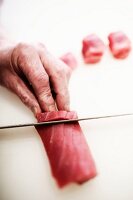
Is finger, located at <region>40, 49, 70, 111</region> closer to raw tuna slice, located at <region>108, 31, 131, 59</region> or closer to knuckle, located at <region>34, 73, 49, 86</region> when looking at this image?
knuckle, located at <region>34, 73, 49, 86</region>

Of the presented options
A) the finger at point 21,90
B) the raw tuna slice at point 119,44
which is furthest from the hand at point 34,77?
the raw tuna slice at point 119,44

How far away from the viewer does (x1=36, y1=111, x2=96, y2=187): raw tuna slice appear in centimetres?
113

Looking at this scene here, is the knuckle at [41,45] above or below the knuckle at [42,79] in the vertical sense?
above

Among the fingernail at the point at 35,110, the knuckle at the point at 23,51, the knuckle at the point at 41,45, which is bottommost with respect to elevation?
the fingernail at the point at 35,110

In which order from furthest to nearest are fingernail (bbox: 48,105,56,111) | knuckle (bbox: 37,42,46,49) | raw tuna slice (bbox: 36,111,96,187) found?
knuckle (bbox: 37,42,46,49) < fingernail (bbox: 48,105,56,111) < raw tuna slice (bbox: 36,111,96,187)

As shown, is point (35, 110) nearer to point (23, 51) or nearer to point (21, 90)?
point (21, 90)

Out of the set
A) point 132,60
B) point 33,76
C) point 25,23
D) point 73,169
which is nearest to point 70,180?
point 73,169

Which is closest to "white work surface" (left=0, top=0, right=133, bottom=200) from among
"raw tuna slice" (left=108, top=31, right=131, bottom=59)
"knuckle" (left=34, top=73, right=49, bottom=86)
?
"raw tuna slice" (left=108, top=31, right=131, bottom=59)

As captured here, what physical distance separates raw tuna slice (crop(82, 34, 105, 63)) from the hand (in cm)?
17

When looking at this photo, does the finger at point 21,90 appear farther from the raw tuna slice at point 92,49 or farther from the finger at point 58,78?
the raw tuna slice at point 92,49

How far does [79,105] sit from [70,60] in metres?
0.24

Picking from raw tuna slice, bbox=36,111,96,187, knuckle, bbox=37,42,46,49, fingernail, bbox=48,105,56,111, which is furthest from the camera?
knuckle, bbox=37,42,46,49

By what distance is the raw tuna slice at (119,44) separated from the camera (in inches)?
60.0

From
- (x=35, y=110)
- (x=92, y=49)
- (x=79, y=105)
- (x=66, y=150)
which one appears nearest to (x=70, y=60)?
(x=92, y=49)
